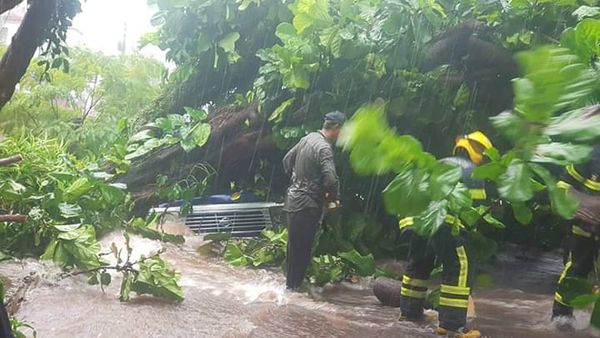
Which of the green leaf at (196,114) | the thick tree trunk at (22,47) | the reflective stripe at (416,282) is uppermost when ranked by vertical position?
the green leaf at (196,114)

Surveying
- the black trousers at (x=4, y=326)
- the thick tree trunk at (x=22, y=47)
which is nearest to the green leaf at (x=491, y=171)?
the black trousers at (x=4, y=326)

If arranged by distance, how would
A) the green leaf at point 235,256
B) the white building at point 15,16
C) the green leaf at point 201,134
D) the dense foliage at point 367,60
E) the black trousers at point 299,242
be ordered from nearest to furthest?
the white building at point 15,16, the black trousers at point 299,242, the dense foliage at point 367,60, the green leaf at point 235,256, the green leaf at point 201,134

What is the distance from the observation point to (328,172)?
6570 millimetres

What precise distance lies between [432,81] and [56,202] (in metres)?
4.76

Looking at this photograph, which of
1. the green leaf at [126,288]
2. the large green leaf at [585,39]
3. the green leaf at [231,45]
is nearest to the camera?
the large green leaf at [585,39]

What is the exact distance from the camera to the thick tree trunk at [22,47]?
218 centimetres

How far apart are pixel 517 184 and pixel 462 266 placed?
4.31 metres

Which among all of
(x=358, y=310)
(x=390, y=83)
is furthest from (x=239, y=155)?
(x=358, y=310)

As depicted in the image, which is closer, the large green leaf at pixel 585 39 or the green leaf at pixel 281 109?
the large green leaf at pixel 585 39

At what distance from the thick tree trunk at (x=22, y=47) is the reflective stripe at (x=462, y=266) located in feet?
12.4

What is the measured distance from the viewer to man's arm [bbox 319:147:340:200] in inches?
258

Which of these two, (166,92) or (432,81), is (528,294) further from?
(166,92)

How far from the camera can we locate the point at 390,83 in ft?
28.1

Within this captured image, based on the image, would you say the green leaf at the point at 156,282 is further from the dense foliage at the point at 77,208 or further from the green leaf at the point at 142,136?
the green leaf at the point at 142,136
